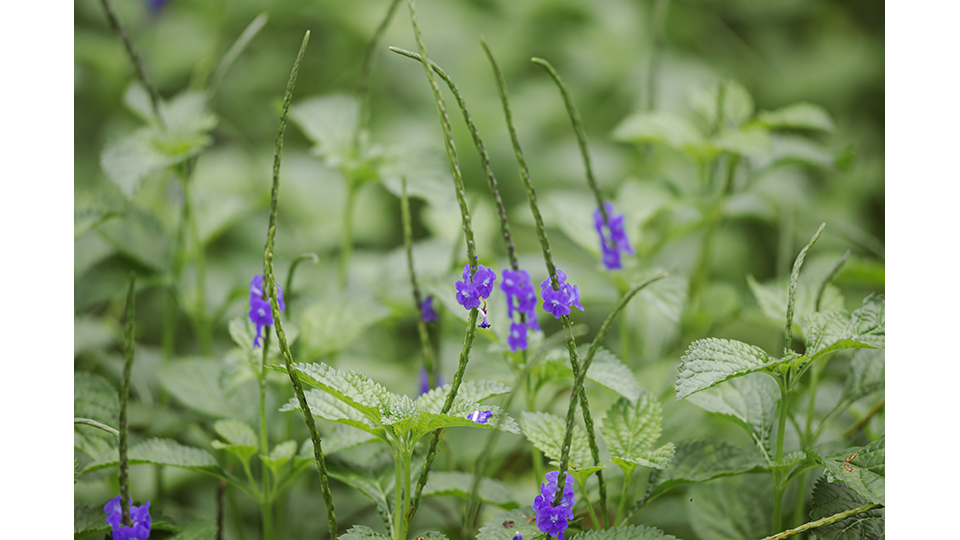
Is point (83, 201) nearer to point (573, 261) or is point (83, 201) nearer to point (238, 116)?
point (573, 261)

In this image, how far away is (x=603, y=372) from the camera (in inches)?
30.7

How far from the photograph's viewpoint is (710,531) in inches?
34.6

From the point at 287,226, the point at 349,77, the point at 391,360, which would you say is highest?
the point at 349,77

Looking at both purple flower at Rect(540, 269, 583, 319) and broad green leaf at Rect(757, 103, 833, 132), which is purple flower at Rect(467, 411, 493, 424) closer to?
purple flower at Rect(540, 269, 583, 319)

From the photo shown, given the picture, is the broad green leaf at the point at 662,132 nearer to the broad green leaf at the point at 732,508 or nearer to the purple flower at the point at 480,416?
the broad green leaf at the point at 732,508

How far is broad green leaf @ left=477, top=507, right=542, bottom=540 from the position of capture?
689 mm

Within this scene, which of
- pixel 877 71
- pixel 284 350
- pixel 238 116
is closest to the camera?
pixel 284 350

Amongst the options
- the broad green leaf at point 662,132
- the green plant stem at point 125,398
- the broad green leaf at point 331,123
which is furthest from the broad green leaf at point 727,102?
the green plant stem at point 125,398

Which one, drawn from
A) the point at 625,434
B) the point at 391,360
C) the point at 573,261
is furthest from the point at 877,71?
the point at 625,434

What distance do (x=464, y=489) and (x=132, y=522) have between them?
0.37 meters

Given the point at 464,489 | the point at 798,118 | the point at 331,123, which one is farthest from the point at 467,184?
the point at 464,489

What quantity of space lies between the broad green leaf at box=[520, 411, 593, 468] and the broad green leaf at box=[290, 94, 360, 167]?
538 millimetres

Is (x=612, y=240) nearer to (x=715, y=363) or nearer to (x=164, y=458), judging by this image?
(x=715, y=363)

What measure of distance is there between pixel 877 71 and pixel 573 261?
1618 millimetres
